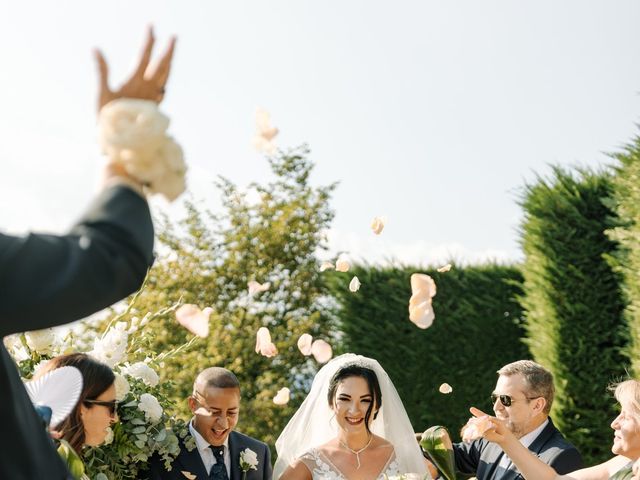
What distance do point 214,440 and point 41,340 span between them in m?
1.55

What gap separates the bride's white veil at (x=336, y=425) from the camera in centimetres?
613

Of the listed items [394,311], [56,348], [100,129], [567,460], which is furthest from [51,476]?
[394,311]

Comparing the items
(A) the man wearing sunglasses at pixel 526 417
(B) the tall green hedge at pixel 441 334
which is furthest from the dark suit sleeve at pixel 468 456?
(B) the tall green hedge at pixel 441 334

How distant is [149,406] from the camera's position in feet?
16.4

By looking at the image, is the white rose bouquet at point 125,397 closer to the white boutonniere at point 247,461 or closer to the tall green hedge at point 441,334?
the white boutonniere at point 247,461

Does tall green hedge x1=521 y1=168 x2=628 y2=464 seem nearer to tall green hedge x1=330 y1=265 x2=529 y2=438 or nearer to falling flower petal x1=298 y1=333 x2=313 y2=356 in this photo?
tall green hedge x1=330 y1=265 x2=529 y2=438

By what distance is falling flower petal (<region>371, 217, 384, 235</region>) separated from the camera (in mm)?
6938

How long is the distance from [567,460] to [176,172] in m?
4.48

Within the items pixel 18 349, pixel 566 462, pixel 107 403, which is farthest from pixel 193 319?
pixel 107 403

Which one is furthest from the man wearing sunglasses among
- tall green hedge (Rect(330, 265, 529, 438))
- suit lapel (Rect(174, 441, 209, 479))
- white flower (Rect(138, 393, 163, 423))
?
tall green hedge (Rect(330, 265, 529, 438))

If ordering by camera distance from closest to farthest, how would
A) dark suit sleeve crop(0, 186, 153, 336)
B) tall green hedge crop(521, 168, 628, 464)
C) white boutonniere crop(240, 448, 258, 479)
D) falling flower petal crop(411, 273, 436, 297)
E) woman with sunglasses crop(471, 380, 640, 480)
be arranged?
dark suit sleeve crop(0, 186, 153, 336), woman with sunglasses crop(471, 380, 640, 480), white boutonniere crop(240, 448, 258, 479), tall green hedge crop(521, 168, 628, 464), falling flower petal crop(411, 273, 436, 297)

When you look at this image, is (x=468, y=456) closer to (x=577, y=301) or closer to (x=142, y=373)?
(x=142, y=373)

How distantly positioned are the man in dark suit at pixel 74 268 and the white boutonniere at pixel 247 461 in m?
4.17

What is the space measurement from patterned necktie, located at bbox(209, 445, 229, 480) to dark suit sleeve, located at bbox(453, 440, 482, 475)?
65.1 inches
